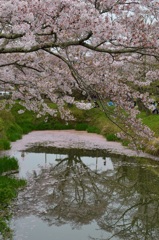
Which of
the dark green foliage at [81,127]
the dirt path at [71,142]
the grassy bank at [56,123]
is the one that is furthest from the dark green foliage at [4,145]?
the dark green foliage at [81,127]

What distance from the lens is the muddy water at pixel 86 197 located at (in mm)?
6796

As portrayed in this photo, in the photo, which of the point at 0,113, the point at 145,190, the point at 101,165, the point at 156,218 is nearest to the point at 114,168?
the point at 101,165

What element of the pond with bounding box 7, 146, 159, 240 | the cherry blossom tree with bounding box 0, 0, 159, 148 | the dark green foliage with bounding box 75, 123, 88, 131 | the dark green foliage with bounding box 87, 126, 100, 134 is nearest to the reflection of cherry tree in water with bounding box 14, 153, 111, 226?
the pond with bounding box 7, 146, 159, 240

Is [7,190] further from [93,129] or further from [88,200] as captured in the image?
[93,129]

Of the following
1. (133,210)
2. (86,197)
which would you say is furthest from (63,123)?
(133,210)

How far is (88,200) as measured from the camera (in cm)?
850

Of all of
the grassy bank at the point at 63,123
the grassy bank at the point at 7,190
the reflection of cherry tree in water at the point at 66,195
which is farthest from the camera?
the grassy bank at the point at 63,123

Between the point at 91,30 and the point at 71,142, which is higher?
the point at 91,30

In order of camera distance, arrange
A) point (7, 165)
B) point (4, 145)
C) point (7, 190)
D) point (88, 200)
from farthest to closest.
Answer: point (4, 145), point (7, 165), point (88, 200), point (7, 190)

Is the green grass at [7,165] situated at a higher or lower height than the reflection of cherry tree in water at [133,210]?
higher

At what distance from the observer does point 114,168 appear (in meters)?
12.1

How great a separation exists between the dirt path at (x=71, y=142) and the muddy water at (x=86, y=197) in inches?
35.8

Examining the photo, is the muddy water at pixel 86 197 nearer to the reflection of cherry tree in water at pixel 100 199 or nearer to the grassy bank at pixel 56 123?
the reflection of cherry tree in water at pixel 100 199

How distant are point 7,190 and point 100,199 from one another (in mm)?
2440
